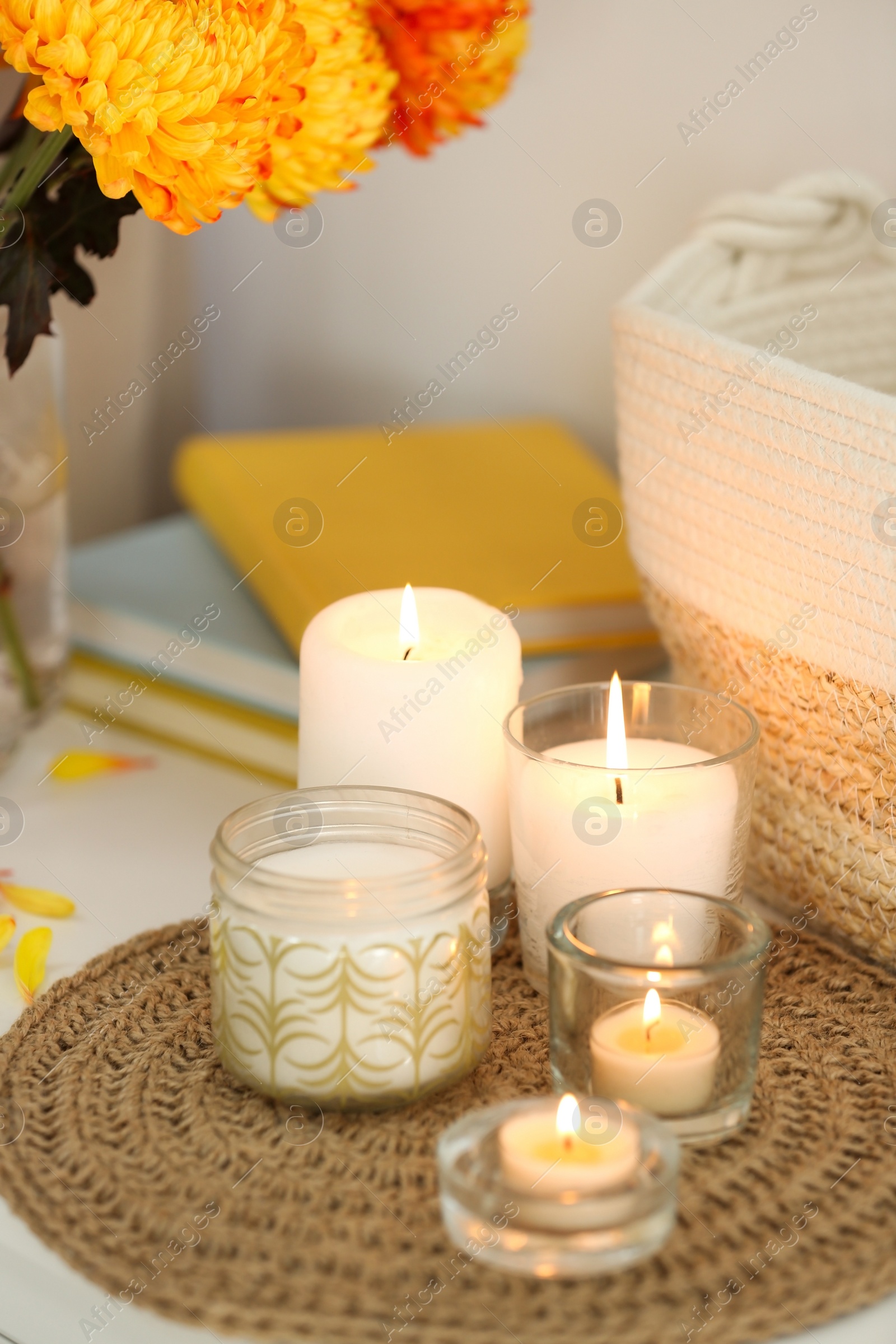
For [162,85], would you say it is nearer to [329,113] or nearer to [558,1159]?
[329,113]

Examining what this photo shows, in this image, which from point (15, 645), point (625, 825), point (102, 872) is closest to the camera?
point (625, 825)

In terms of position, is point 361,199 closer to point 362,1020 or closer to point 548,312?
point 548,312

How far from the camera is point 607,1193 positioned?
35 centimetres

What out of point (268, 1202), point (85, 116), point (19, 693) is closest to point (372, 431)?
point (19, 693)

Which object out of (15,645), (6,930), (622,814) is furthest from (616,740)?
(15,645)

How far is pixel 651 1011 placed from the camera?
405mm

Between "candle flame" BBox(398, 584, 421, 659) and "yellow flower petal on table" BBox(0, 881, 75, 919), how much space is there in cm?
18

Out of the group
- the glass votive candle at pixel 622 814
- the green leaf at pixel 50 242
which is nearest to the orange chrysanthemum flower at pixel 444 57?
the green leaf at pixel 50 242

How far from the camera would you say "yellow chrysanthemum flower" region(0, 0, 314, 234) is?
422mm

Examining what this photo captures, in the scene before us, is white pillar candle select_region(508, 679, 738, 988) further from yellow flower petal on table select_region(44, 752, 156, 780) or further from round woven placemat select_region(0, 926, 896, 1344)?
yellow flower petal on table select_region(44, 752, 156, 780)

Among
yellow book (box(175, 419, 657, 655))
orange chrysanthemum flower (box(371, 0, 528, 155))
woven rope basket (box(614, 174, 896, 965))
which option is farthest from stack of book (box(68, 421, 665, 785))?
orange chrysanthemum flower (box(371, 0, 528, 155))

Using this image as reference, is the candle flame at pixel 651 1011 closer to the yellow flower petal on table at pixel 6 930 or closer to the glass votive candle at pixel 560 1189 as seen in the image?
the glass votive candle at pixel 560 1189

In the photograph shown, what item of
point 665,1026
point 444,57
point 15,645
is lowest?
point 665,1026

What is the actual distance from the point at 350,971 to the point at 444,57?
387 mm
